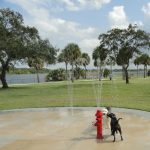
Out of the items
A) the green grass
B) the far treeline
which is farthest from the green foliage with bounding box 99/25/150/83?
the green grass

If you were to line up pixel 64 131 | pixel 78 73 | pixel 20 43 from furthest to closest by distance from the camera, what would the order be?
pixel 78 73
pixel 20 43
pixel 64 131

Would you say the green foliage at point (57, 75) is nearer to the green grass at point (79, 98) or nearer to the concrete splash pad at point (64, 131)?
the green grass at point (79, 98)

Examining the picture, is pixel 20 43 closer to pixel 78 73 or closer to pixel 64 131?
pixel 64 131

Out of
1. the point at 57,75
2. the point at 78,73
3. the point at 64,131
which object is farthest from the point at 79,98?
the point at 78,73

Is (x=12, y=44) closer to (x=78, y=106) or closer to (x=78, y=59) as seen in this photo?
(x=78, y=106)

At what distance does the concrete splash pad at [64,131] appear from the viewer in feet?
35.1

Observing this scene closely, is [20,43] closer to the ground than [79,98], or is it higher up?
higher up

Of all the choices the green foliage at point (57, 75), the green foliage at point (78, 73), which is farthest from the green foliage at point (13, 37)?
the green foliage at point (78, 73)

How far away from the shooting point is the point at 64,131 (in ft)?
41.9

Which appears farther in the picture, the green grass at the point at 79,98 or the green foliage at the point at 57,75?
the green foliage at the point at 57,75

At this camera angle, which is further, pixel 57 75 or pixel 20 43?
pixel 57 75

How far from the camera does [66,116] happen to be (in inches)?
650

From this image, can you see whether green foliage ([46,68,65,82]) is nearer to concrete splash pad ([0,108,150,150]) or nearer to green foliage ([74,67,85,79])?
green foliage ([74,67,85,79])

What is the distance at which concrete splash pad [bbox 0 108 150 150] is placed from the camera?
10711 millimetres
